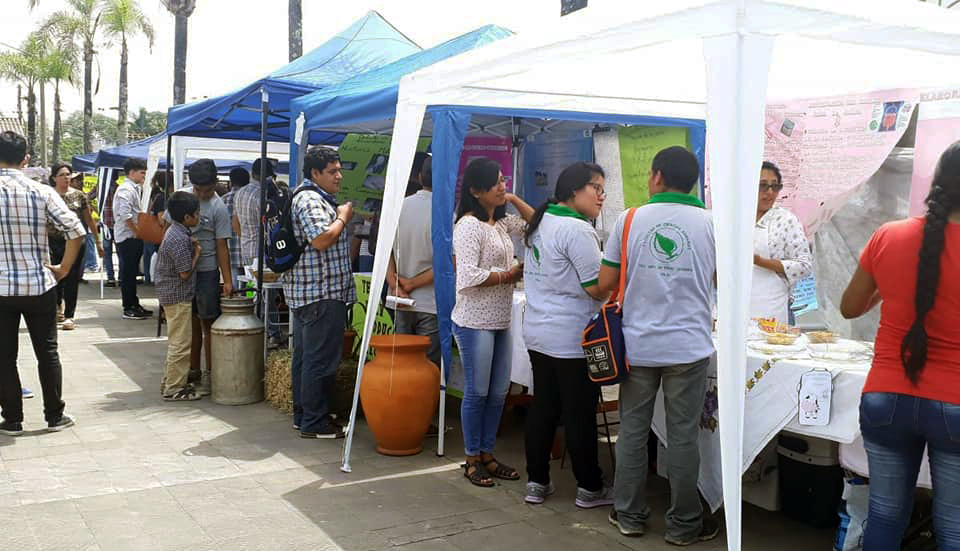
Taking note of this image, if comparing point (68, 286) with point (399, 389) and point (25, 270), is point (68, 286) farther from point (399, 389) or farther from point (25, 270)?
point (399, 389)

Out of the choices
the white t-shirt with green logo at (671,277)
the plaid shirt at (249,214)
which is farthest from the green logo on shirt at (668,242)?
the plaid shirt at (249,214)

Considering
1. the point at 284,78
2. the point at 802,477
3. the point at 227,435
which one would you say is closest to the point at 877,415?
the point at 802,477

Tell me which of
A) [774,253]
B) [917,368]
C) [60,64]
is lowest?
[917,368]

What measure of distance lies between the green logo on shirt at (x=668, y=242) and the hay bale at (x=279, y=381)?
3.24 metres

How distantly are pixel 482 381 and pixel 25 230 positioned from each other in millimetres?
2781

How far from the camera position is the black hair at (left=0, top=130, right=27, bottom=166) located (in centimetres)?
496

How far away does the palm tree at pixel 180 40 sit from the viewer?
17109mm

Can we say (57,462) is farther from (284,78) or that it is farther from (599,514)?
(284,78)

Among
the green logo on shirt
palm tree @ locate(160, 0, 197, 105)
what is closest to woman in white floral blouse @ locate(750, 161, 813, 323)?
the green logo on shirt

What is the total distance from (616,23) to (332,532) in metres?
2.42

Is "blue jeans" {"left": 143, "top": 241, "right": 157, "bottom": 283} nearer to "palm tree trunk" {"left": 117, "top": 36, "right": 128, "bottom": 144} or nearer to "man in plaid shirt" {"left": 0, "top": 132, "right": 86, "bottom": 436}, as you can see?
"man in plaid shirt" {"left": 0, "top": 132, "right": 86, "bottom": 436}

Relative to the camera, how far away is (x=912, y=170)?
16.9 ft

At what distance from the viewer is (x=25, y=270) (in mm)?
4887

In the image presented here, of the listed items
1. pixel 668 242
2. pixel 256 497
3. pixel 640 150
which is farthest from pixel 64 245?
pixel 668 242
